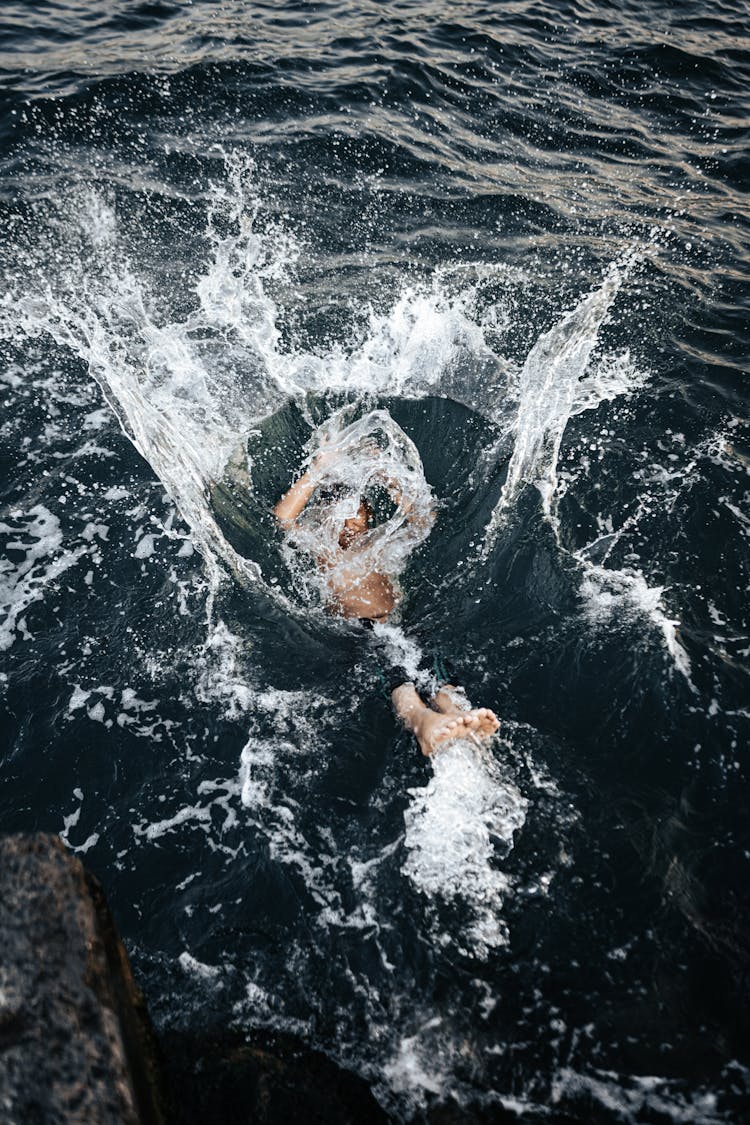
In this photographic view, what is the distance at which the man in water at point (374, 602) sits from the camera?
380 cm

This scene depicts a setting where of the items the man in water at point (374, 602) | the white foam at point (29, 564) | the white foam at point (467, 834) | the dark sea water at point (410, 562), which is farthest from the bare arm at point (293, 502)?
the white foam at point (467, 834)

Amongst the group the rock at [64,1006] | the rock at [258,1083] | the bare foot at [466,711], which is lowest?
the rock at [258,1083]

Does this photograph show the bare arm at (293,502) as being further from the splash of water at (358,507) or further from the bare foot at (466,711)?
the bare foot at (466,711)

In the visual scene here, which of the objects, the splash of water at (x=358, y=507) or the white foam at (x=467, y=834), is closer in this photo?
the white foam at (x=467, y=834)

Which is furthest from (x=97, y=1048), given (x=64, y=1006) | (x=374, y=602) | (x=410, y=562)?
(x=410, y=562)

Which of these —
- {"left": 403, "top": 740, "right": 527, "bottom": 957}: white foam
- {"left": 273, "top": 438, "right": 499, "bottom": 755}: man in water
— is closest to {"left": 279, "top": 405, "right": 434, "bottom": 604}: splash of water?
Answer: {"left": 273, "top": 438, "right": 499, "bottom": 755}: man in water

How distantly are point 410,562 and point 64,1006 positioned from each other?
12.0 ft

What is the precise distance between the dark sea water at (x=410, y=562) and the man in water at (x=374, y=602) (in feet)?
0.60

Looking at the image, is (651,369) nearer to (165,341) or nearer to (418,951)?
(165,341)

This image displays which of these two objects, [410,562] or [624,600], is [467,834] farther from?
[410,562]

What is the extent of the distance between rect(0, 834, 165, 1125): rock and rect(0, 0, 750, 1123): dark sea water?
2.56ft

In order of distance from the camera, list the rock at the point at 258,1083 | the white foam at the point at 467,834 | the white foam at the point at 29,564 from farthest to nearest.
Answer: the white foam at the point at 29,564 → the white foam at the point at 467,834 → the rock at the point at 258,1083

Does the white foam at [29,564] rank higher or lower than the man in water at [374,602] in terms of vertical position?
higher

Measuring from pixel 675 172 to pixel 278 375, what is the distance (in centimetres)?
688
